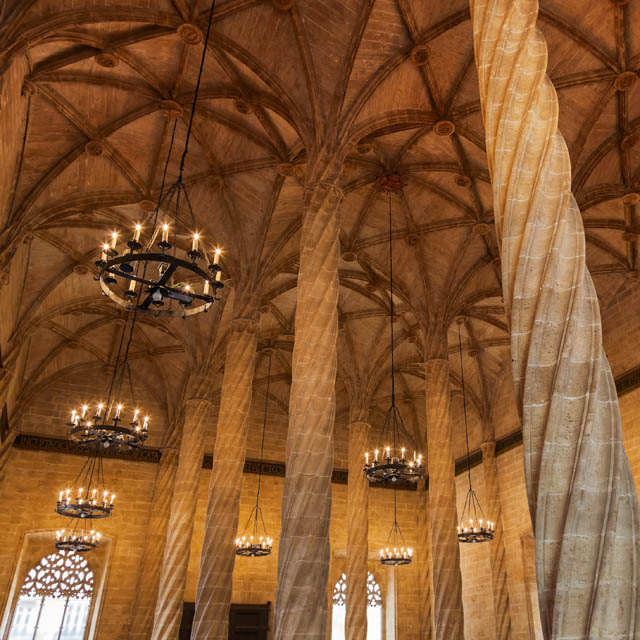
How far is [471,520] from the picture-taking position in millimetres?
20000

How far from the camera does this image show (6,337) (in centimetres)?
1731

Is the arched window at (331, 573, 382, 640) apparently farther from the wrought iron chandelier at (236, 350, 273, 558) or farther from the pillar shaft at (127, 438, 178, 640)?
the pillar shaft at (127, 438, 178, 640)

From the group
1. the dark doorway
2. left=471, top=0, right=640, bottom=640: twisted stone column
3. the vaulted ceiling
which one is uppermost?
the vaulted ceiling

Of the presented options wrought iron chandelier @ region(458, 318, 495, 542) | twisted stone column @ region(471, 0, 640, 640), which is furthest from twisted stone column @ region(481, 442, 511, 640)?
twisted stone column @ region(471, 0, 640, 640)

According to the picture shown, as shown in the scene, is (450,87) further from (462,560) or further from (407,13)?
(462,560)

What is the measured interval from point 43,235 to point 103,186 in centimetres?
311

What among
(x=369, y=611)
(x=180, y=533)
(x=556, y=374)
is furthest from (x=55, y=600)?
(x=556, y=374)

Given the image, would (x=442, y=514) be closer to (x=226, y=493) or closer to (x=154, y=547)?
(x=226, y=493)

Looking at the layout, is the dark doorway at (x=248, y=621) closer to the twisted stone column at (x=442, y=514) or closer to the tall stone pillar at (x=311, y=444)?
the twisted stone column at (x=442, y=514)

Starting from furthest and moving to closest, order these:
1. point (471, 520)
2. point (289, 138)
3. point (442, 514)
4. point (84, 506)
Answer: point (471, 520) < point (84, 506) < point (289, 138) < point (442, 514)

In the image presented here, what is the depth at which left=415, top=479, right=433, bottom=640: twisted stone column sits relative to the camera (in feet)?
76.6

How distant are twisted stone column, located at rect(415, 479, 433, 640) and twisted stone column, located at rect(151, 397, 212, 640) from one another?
10202mm

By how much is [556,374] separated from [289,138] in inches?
464

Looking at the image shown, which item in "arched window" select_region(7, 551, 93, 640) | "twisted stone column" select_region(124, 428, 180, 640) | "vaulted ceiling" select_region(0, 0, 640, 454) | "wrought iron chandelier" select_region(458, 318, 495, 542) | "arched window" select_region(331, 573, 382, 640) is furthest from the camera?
"arched window" select_region(331, 573, 382, 640)
